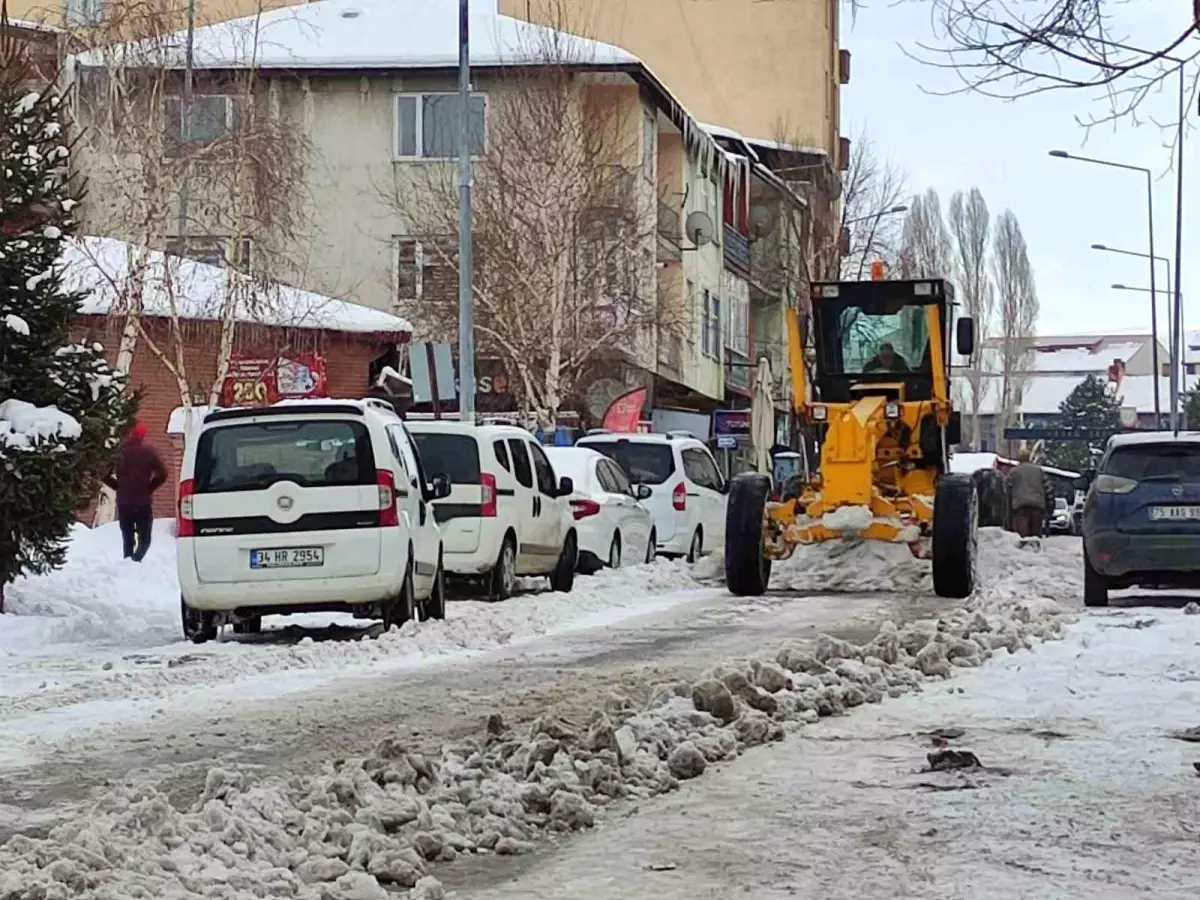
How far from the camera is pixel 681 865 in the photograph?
6.66 meters

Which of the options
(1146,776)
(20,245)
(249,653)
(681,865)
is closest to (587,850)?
(681,865)

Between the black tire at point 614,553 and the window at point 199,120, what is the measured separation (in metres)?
10.3

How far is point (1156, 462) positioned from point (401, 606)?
7292 millimetres

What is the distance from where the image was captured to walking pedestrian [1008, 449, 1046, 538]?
3188 cm

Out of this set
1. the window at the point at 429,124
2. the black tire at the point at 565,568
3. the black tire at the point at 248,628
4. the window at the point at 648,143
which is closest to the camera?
the black tire at the point at 248,628

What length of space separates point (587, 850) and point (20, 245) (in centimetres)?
1059

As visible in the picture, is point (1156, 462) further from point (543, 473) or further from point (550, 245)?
point (550, 245)

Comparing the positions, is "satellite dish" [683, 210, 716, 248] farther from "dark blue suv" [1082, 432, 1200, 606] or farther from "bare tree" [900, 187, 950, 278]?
"dark blue suv" [1082, 432, 1200, 606]

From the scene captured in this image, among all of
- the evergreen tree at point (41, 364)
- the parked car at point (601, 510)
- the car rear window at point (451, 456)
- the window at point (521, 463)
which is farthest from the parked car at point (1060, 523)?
the evergreen tree at point (41, 364)

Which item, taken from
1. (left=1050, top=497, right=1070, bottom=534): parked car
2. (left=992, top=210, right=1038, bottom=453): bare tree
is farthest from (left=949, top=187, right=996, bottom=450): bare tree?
(left=1050, top=497, right=1070, bottom=534): parked car

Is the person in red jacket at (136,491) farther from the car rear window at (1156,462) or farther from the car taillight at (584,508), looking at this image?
the car rear window at (1156,462)

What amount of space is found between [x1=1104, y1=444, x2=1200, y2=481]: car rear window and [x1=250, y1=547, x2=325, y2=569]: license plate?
7.69 m

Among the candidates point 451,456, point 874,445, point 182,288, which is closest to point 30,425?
point 451,456

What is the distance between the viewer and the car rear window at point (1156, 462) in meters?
18.4
